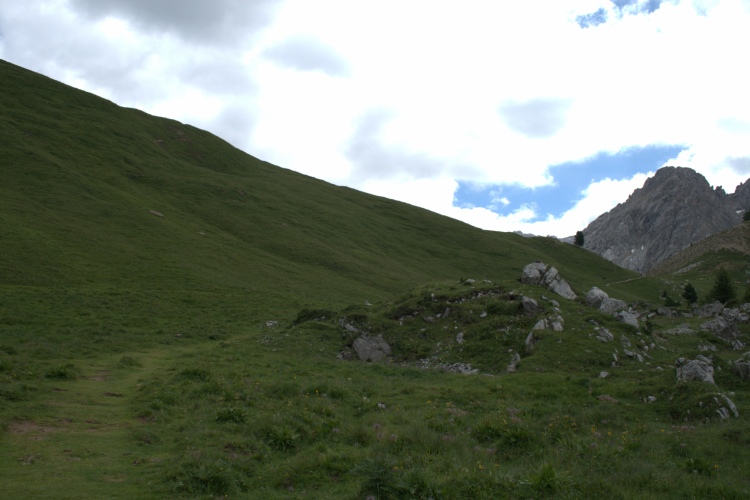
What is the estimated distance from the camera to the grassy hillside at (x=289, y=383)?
424 inches

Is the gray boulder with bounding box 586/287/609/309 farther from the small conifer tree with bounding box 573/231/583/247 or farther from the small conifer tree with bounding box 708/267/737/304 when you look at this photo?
the small conifer tree with bounding box 573/231/583/247

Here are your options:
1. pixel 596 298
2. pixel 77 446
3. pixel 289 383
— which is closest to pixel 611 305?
pixel 596 298

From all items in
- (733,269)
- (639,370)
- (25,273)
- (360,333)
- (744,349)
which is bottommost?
(25,273)

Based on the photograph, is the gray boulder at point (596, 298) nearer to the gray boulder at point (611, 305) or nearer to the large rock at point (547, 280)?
the gray boulder at point (611, 305)

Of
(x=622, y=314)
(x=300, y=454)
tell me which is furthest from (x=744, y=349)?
(x=300, y=454)

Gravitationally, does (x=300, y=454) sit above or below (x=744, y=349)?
below

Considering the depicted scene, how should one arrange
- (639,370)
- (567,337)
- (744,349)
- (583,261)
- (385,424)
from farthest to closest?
(583,261), (744,349), (567,337), (639,370), (385,424)

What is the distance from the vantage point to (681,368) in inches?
Answer: 747

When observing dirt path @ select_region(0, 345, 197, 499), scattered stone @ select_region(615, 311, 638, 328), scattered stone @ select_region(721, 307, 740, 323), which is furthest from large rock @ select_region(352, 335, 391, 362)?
scattered stone @ select_region(721, 307, 740, 323)

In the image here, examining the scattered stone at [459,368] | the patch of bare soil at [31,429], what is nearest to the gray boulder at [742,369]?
the scattered stone at [459,368]

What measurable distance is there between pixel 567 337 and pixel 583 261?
108 metres

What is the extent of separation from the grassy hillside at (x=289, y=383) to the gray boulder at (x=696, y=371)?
0.74 m

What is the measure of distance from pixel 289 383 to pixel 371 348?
33.6 ft

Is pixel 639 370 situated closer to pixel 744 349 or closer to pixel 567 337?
pixel 567 337
